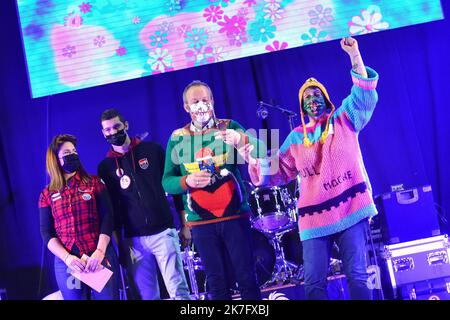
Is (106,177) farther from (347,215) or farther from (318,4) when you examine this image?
(318,4)

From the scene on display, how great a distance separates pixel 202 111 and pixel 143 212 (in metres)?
0.71

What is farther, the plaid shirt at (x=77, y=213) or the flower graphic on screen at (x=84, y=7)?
the flower graphic on screen at (x=84, y=7)

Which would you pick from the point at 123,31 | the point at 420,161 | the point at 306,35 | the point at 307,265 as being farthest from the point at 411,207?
the point at 123,31

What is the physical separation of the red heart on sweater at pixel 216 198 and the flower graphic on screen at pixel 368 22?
1728 mm

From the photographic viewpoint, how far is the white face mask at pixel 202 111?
11.3ft

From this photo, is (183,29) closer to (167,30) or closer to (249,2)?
(167,30)

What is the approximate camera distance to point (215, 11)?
4457 millimetres

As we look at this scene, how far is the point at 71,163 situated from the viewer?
145 inches

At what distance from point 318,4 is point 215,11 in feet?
2.50

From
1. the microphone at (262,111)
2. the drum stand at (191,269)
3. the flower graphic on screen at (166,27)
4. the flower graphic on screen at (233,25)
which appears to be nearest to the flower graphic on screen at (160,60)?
the flower graphic on screen at (166,27)

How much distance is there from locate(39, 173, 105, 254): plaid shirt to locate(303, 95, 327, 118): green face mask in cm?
134

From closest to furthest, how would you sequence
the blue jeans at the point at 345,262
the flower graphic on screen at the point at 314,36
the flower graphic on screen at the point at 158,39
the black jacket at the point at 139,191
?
the blue jeans at the point at 345,262 < the black jacket at the point at 139,191 < the flower graphic on screen at the point at 314,36 < the flower graphic on screen at the point at 158,39

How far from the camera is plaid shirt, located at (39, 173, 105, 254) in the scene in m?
3.54

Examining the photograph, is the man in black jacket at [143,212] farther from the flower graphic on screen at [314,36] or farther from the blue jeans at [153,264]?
the flower graphic on screen at [314,36]
